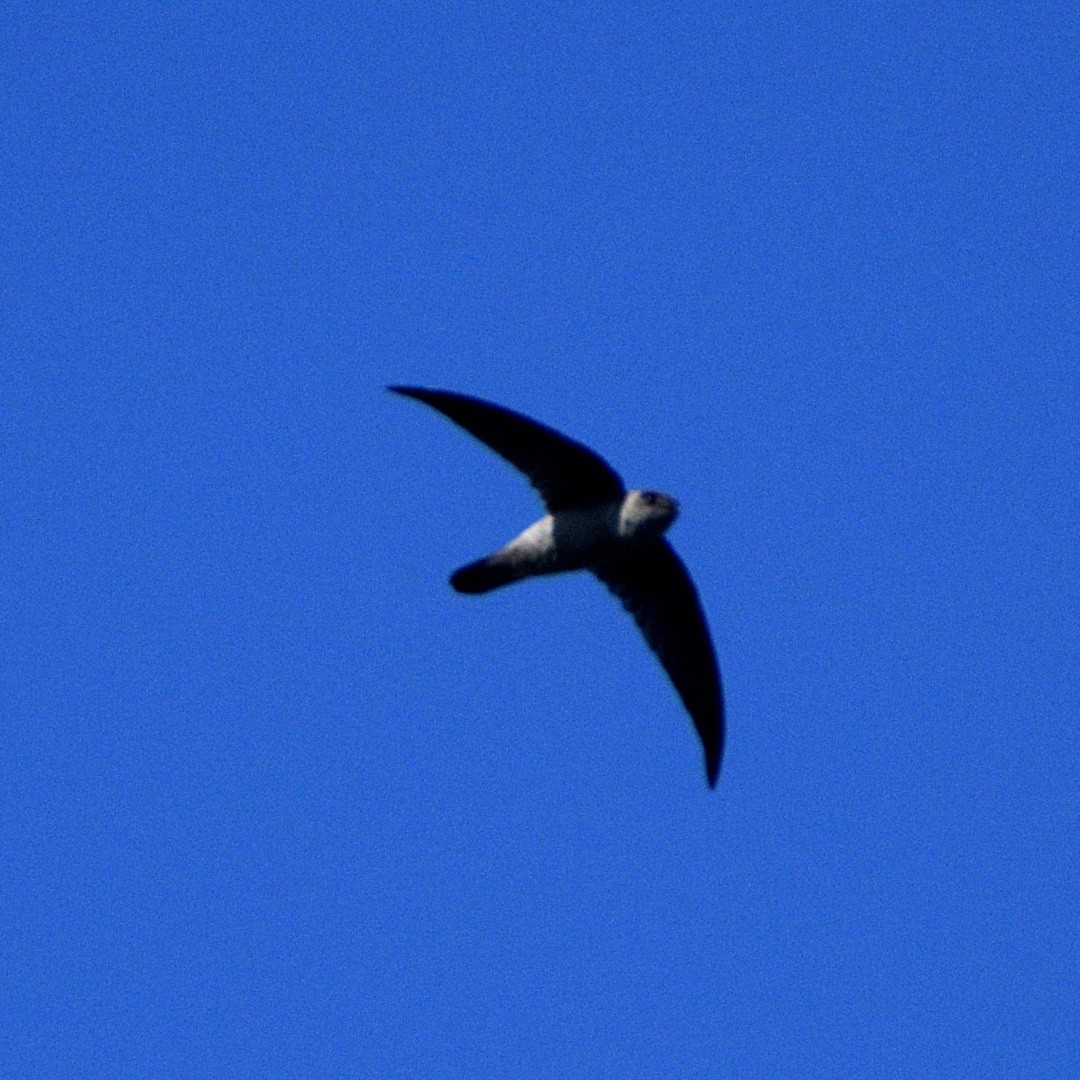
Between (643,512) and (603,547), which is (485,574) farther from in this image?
(643,512)

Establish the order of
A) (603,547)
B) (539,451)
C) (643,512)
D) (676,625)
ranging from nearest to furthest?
(539,451)
(643,512)
(603,547)
(676,625)

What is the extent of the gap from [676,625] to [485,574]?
1440 mm

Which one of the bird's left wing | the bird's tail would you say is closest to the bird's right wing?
the bird's tail

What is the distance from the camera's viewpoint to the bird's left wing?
1541 cm

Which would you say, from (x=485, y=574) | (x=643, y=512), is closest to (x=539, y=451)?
(x=643, y=512)

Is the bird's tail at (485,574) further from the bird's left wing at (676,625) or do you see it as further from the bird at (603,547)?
the bird's left wing at (676,625)

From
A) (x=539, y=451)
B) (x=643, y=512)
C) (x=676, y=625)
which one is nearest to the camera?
(x=539, y=451)

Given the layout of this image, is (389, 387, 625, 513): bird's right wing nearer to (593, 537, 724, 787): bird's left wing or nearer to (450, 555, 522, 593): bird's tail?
(450, 555, 522, 593): bird's tail

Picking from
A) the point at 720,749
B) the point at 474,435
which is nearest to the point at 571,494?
the point at 474,435

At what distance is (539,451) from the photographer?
14.5 metres

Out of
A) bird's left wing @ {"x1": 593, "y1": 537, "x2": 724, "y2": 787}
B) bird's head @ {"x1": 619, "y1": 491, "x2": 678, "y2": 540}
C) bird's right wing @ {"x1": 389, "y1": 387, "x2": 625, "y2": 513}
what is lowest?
bird's left wing @ {"x1": 593, "y1": 537, "x2": 724, "y2": 787}

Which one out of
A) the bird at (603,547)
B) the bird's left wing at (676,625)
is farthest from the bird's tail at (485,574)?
the bird's left wing at (676,625)

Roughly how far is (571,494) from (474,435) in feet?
2.52

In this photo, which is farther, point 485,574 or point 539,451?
point 485,574
